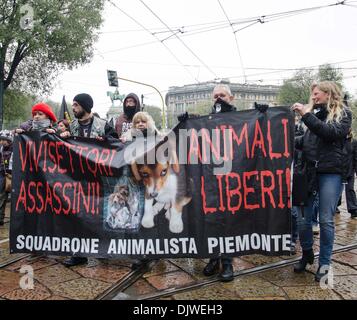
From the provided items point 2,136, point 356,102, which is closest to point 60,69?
point 2,136

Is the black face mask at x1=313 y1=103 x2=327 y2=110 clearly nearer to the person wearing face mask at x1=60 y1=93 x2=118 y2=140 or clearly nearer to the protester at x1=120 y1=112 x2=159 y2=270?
the protester at x1=120 y1=112 x2=159 y2=270

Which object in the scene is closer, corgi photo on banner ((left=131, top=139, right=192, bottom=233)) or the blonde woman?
the blonde woman

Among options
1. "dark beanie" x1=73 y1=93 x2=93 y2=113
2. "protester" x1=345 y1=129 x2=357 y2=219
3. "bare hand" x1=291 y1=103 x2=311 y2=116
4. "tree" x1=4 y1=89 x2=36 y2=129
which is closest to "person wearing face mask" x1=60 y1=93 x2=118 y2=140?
"dark beanie" x1=73 y1=93 x2=93 y2=113

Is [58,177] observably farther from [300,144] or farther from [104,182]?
[300,144]

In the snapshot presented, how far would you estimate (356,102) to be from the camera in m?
40.5

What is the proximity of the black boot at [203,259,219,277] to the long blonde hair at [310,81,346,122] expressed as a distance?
1666 millimetres

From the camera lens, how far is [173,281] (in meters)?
3.16

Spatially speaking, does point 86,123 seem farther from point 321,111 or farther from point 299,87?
point 299,87

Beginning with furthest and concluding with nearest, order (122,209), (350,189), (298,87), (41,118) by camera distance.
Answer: (298,87)
(350,189)
(41,118)
(122,209)

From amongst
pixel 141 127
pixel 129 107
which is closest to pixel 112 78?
pixel 129 107

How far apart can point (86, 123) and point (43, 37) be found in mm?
13630

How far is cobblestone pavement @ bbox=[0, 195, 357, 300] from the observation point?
111 inches

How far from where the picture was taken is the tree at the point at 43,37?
15.1m

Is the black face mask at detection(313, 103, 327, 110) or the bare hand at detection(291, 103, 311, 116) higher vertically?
the black face mask at detection(313, 103, 327, 110)
